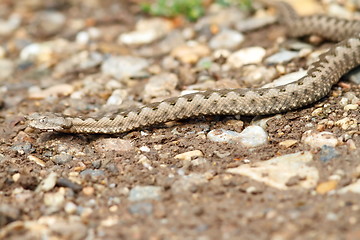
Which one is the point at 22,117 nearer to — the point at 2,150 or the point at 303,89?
the point at 2,150

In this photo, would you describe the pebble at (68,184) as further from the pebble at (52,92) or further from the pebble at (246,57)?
the pebble at (246,57)

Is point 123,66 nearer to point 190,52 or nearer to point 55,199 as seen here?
point 190,52

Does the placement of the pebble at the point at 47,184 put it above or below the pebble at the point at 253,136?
below

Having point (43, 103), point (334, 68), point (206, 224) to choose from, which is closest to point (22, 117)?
point (43, 103)

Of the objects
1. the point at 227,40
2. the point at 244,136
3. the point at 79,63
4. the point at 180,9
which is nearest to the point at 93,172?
the point at 244,136

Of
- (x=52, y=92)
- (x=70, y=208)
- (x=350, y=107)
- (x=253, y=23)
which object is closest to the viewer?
(x=70, y=208)

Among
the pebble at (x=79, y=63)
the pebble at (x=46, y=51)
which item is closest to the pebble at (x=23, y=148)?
the pebble at (x=79, y=63)
